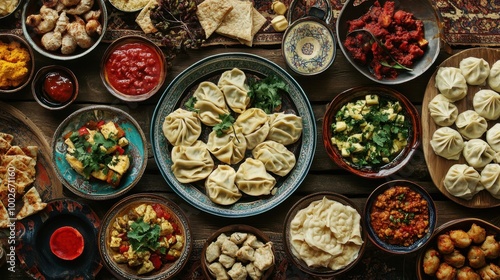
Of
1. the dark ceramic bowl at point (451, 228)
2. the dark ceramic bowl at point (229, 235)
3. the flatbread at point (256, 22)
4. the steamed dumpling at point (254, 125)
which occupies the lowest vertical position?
the dark ceramic bowl at point (451, 228)

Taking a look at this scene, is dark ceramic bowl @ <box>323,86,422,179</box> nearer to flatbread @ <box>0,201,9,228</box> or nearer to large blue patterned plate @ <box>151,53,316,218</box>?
large blue patterned plate @ <box>151,53,316,218</box>

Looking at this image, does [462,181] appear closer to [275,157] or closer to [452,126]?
[452,126]

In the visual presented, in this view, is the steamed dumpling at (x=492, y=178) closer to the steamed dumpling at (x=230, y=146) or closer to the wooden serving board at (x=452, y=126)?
the wooden serving board at (x=452, y=126)

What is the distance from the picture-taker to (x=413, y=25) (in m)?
5.65

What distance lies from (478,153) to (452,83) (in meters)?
0.68

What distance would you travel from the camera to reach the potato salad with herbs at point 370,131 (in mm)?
5555

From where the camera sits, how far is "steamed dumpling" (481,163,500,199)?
5441mm

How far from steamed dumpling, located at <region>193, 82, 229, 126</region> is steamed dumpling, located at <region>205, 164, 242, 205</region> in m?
0.49

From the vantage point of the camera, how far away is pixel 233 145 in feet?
18.3

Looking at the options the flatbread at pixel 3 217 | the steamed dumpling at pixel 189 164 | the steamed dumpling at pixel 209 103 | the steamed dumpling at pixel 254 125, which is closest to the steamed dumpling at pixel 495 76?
the steamed dumpling at pixel 254 125

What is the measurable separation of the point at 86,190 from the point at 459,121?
3490 mm

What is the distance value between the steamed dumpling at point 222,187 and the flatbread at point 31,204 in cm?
153

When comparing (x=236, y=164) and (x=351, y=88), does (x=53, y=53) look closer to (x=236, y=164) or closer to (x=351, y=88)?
(x=236, y=164)

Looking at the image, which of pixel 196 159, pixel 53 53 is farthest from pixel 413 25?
pixel 53 53
